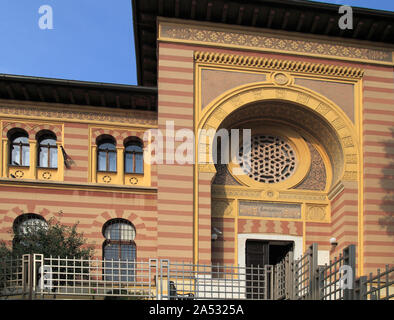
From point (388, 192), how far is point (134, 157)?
8947mm

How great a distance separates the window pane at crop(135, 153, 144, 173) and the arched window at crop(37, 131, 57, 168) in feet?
9.45

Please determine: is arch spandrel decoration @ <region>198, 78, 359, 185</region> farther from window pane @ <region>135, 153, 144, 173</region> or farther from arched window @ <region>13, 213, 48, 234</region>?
arched window @ <region>13, 213, 48, 234</region>

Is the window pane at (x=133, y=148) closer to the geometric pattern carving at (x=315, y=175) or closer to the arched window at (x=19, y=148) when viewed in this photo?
the arched window at (x=19, y=148)

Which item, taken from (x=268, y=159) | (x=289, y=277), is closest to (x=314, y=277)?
(x=289, y=277)

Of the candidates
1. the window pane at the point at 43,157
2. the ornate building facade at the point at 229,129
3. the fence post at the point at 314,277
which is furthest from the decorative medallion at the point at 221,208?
the fence post at the point at 314,277

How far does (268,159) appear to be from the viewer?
73.0ft

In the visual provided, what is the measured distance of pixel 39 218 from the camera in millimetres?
21297

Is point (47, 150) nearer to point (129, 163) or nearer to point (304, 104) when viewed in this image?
point (129, 163)

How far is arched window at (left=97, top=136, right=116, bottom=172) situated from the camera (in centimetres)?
2278

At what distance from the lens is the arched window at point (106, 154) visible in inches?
897

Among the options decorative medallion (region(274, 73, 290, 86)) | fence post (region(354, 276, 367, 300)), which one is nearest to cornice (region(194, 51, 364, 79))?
decorative medallion (region(274, 73, 290, 86))

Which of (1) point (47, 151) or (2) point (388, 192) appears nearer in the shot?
A: (2) point (388, 192)

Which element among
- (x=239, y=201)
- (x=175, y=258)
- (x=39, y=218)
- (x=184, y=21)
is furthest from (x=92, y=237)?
(x=184, y=21)
